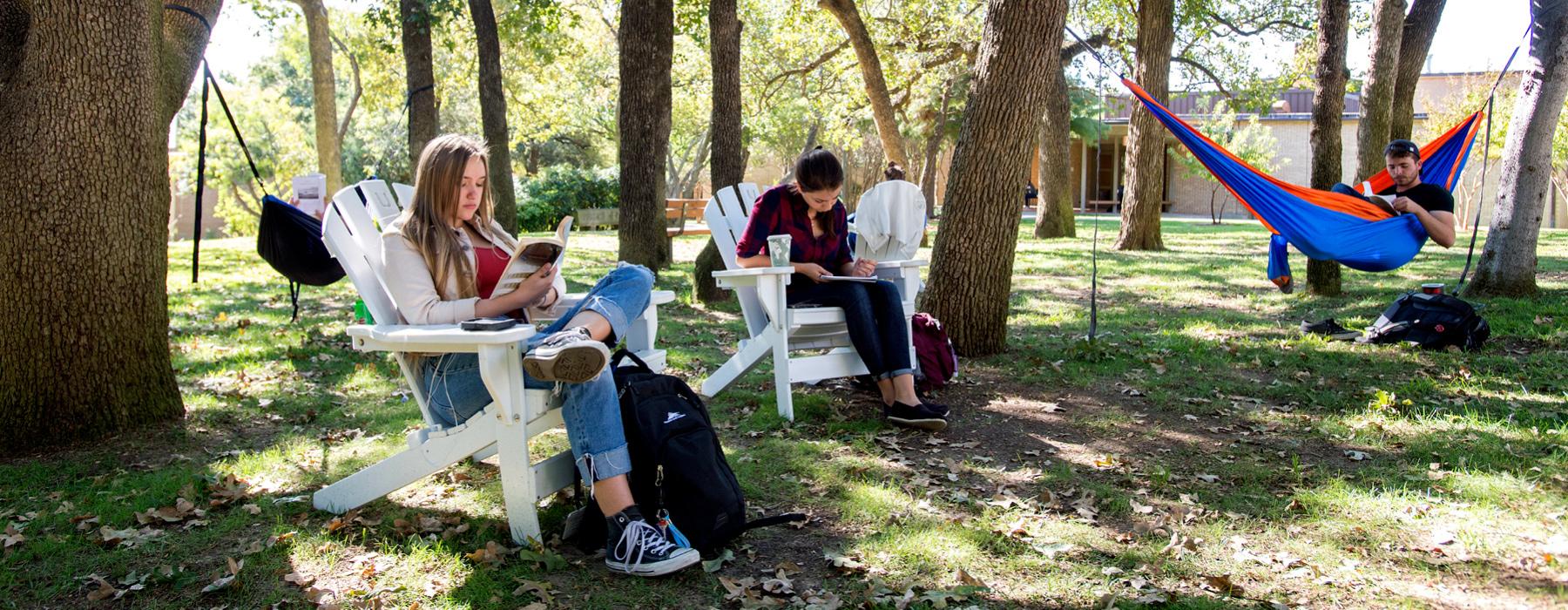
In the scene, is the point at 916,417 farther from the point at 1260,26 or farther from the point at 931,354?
the point at 1260,26

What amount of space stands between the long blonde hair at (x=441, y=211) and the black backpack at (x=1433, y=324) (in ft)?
15.6

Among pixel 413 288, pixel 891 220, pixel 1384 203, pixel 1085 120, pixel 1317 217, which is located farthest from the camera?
pixel 1085 120

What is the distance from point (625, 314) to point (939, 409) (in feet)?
5.15

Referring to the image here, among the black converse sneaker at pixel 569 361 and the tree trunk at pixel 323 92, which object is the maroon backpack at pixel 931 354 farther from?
the tree trunk at pixel 323 92

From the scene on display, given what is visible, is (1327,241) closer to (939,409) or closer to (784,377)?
(939,409)

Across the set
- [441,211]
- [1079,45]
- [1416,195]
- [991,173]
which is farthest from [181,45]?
[1079,45]

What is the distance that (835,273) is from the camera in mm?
4562

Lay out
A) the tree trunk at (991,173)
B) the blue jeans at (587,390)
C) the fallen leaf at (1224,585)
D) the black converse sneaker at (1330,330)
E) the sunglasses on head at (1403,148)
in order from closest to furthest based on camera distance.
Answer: the fallen leaf at (1224,585), the blue jeans at (587,390), the tree trunk at (991,173), the black converse sneaker at (1330,330), the sunglasses on head at (1403,148)

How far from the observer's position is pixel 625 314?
3102mm

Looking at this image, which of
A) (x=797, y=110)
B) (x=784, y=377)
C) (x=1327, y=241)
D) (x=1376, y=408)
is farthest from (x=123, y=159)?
(x=797, y=110)

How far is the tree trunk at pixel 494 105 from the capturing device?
10.8 meters

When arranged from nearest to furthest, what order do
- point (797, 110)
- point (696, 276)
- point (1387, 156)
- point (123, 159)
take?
point (123, 159) → point (1387, 156) → point (696, 276) → point (797, 110)

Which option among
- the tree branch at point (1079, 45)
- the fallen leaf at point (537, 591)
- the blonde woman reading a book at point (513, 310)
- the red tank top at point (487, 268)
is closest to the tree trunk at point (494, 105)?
the red tank top at point (487, 268)

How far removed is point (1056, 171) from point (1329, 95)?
893 cm
